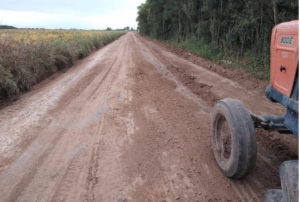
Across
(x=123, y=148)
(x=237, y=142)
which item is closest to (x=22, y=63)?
(x=123, y=148)

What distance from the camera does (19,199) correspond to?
271 centimetres

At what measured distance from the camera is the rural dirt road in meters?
2.81

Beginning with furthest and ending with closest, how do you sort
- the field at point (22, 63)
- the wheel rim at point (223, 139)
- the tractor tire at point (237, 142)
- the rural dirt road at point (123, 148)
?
the field at point (22, 63)
the wheel rim at point (223, 139)
the rural dirt road at point (123, 148)
the tractor tire at point (237, 142)

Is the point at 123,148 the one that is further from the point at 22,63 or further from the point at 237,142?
the point at 22,63

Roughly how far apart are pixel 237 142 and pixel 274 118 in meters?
0.99

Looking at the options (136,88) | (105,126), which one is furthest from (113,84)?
(105,126)

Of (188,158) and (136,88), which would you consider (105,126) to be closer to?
(188,158)

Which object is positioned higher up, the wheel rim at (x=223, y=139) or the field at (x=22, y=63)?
the field at (x=22, y=63)

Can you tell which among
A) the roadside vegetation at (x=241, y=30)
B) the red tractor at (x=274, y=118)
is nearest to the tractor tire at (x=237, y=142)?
the red tractor at (x=274, y=118)

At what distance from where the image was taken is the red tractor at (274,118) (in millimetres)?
2262

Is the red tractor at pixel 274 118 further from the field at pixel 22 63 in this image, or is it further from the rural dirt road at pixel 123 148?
the field at pixel 22 63

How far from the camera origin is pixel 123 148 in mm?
3768

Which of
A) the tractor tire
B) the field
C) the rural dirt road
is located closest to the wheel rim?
the tractor tire

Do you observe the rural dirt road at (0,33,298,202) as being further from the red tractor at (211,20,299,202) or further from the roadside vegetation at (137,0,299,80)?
the roadside vegetation at (137,0,299,80)
